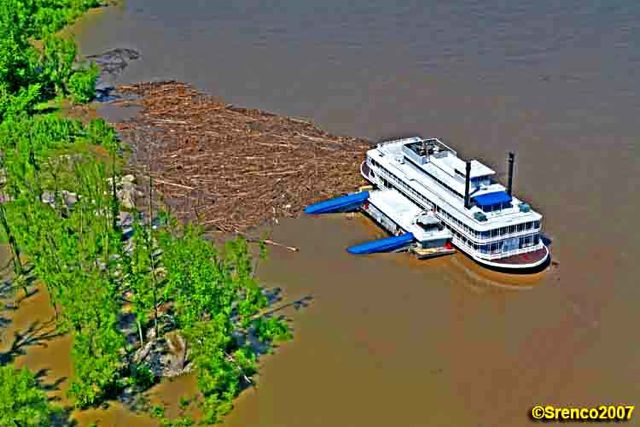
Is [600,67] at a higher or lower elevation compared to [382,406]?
higher

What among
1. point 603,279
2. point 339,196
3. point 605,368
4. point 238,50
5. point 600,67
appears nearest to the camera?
point 605,368

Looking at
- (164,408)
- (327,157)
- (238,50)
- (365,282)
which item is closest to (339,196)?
(327,157)

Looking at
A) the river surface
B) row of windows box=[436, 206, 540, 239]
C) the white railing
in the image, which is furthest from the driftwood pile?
row of windows box=[436, 206, 540, 239]

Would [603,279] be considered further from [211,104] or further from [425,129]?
[211,104]

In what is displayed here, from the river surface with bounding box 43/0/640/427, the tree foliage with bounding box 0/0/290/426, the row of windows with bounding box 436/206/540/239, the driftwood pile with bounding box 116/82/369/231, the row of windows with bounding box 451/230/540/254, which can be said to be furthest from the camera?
the driftwood pile with bounding box 116/82/369/231

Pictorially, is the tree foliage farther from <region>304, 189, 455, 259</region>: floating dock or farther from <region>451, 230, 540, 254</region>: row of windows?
<region>451, 230, 540, 254</region>: row of windows

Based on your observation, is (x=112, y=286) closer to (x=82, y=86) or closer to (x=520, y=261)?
(x=520, y=261)

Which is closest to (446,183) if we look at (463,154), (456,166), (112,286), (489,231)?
(456,166)
